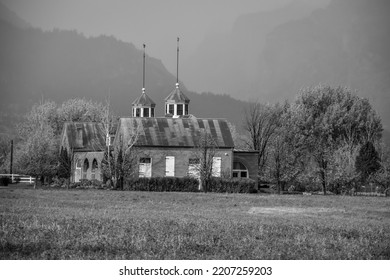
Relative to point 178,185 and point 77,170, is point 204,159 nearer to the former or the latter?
point 178,185

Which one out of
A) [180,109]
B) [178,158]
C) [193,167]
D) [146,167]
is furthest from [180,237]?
[180,109]

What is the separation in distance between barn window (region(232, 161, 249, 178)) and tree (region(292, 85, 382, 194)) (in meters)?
7.52

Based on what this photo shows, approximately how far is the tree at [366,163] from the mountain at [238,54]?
11.2m

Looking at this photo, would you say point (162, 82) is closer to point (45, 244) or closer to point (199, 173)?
point (199, 173)

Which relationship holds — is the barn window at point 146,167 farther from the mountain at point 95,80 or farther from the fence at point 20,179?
the mountain at point 95,80

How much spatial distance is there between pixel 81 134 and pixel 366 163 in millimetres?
30902

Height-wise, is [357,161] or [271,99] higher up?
[271,99]

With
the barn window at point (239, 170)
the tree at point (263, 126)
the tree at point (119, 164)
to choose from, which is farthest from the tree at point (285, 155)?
the tree at point (119, 164)

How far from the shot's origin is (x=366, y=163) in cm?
5647

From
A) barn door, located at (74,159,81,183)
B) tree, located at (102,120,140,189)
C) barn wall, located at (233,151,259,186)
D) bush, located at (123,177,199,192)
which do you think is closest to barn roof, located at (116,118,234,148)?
barn wall, located at (233,151,259,186)

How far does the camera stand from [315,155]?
209ft

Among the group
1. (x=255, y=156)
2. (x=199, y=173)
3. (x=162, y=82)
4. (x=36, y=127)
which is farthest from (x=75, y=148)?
(x=162, y=82)

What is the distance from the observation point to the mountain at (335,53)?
2955cm

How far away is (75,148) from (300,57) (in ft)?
77.2
